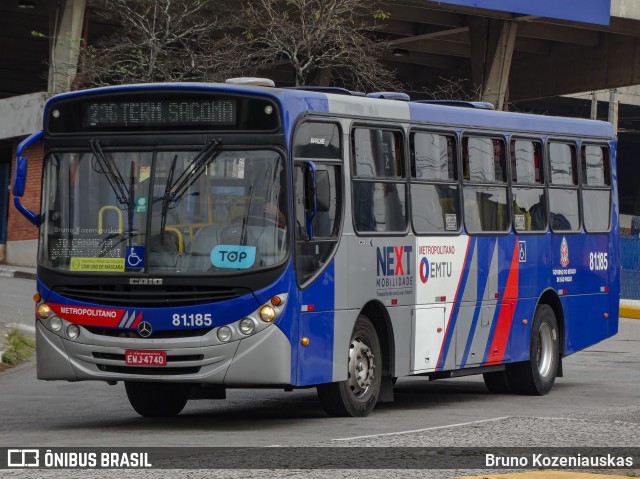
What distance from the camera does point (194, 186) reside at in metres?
12.5

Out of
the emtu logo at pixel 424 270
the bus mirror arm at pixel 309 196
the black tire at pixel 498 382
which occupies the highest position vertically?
the bus mirror arm at pixel 309 196

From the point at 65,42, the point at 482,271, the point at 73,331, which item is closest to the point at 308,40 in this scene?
the point at 65,42

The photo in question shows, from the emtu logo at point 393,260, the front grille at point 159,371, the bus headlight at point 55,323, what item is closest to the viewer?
the front grille at point 159,371

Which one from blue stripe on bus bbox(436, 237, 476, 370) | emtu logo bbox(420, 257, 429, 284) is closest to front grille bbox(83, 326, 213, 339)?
emtu logo bbox(420, 257, 429, 284)

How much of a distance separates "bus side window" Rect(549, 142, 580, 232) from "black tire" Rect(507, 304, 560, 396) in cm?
105

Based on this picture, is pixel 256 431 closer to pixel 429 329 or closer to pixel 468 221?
pixel 429 329

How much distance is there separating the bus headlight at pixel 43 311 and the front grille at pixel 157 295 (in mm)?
417

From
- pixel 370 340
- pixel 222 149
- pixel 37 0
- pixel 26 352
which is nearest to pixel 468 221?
pixel 370 340

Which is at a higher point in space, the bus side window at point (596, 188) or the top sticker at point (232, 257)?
the bus side window at point (596, 188)

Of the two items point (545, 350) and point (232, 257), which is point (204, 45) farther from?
point (232, 257)

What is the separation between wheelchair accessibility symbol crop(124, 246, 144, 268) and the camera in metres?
12.5

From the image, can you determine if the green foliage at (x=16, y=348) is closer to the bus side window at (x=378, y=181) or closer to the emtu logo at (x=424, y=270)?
the emtu logo at (x=424, y=270)

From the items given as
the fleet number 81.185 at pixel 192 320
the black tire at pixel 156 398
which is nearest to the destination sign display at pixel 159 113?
the fleet number 81.185 at pixel 192 320

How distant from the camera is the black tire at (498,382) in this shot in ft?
56.0
